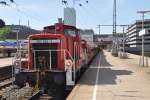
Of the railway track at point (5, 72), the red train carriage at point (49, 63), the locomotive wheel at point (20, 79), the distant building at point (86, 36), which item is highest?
the distant building at point (86, 36)

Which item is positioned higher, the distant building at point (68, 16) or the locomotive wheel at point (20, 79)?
the distant building at point (68, 16)

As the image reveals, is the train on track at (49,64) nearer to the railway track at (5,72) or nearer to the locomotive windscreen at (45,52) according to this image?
the locomotive windscreen at (45,52)

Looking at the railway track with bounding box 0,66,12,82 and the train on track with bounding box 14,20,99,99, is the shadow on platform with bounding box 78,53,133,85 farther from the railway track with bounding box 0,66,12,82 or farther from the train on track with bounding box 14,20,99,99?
the railway track with bounding box 0,66,12,82

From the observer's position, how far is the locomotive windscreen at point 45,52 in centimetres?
1881

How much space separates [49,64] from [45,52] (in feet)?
2.03

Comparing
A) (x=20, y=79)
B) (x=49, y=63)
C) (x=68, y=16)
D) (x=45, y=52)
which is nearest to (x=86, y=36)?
(x=68, y=16)

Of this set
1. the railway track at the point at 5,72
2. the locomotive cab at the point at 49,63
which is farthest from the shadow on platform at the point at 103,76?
the railway track at the point at 5,72

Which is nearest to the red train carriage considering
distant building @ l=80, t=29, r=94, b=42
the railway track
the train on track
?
the train on track

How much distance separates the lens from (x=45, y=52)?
18.9 meters

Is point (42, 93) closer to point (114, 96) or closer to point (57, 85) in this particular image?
point (57, 85)

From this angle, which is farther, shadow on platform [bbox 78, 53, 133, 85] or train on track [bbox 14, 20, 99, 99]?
shadow on platform [bbox 78, 53, 133, 85]

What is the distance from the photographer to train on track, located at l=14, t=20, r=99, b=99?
696 inches

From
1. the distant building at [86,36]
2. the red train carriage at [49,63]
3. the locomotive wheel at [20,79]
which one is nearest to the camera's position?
the red train carriage at [49,63]

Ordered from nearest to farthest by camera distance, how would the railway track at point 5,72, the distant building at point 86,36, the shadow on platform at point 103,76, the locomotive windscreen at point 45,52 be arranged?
the locomotive windscreen at point 45,52 → the shadow on platform at point 103,76 → the railway track at point 5,72 → the distant building at point 86,36
